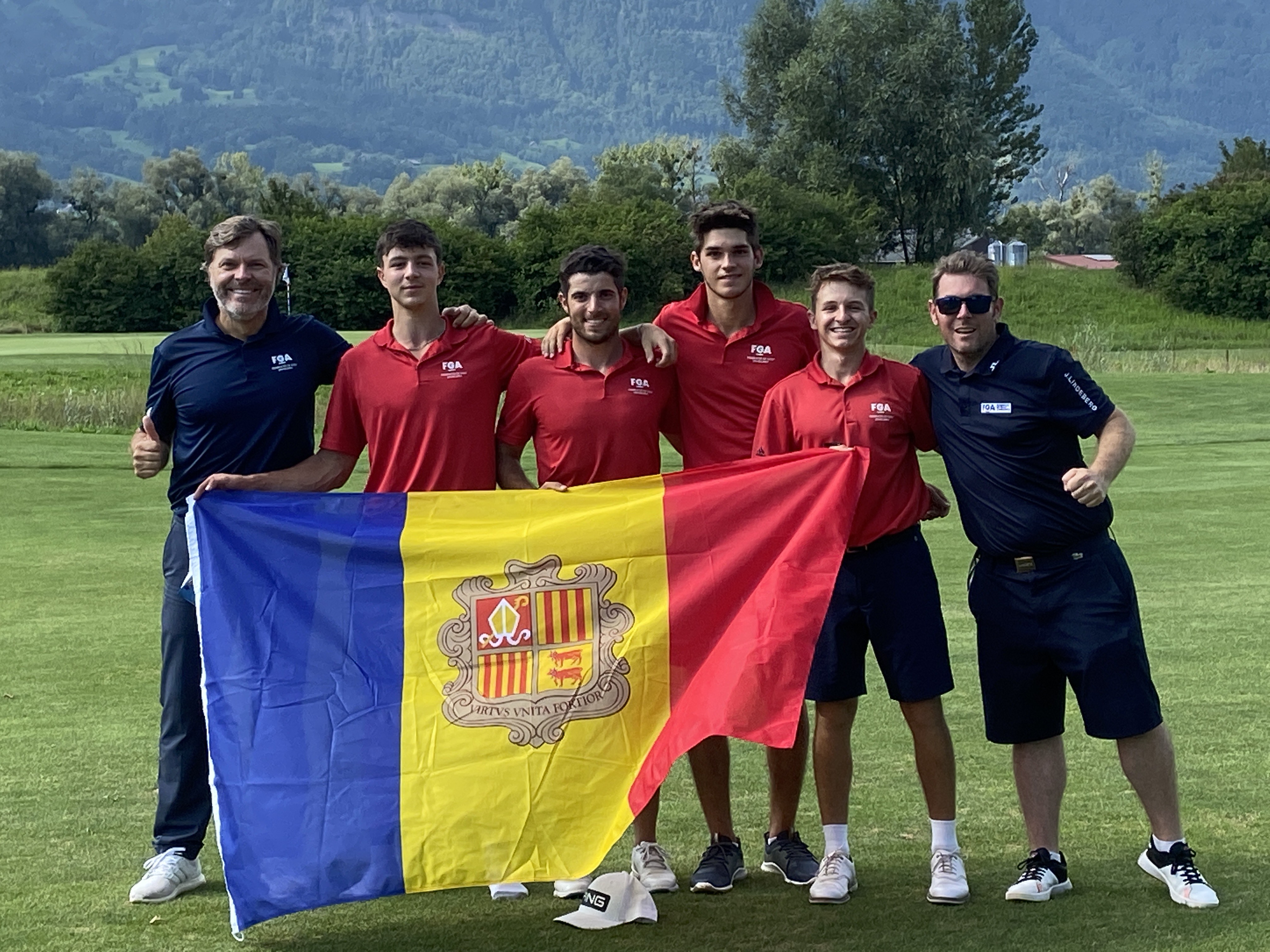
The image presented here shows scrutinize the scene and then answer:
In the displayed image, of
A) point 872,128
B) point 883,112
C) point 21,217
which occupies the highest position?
point 883,112

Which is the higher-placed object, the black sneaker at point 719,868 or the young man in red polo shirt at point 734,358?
the young man in red polo shirt at point 734,358

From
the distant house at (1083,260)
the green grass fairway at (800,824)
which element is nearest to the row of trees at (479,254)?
the distant house at (1083,260)

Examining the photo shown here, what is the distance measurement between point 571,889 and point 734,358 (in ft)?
6.20

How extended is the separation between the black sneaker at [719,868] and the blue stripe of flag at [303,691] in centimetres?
103

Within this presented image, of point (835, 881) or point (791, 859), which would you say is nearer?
point (835, 881)

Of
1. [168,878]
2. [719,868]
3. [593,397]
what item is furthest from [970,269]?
[168,878]

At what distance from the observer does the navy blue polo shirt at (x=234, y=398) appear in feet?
17.2

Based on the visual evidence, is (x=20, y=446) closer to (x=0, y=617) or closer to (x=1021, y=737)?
(x=0, y=617)

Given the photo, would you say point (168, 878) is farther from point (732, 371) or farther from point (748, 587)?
point (732, 371)

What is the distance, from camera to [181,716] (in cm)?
523

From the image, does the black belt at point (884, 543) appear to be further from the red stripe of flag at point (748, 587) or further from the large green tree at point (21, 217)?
the large green tree at point (21, 217)

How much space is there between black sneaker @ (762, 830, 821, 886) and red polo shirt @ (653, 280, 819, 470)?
132 centimetres

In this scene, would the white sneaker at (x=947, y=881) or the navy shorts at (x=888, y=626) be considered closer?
the white sneaker at (x=947, y=881)

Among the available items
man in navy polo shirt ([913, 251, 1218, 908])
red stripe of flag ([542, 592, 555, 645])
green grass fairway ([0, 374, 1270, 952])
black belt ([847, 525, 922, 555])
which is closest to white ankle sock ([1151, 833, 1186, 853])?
man in navy polo shirt ([913, 251, 1218, 908])
